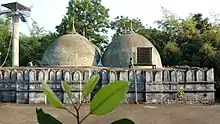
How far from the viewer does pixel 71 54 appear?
1906 centimetres

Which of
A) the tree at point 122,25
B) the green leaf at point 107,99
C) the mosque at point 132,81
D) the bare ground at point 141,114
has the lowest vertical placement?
the bare ground at point 141,114

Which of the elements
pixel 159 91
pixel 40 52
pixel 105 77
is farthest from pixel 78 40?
pixel 40 52

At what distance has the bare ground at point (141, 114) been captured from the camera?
35.9ft

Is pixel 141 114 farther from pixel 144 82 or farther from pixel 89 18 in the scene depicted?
pixel 89 18

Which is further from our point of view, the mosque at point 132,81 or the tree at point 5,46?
the tree at point 5,46

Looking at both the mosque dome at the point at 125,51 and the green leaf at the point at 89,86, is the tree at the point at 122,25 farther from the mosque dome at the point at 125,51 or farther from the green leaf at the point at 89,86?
the green leaf at the point at 89,86

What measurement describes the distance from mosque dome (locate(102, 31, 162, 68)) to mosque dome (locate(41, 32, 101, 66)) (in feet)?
2.77

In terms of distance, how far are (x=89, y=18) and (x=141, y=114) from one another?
55.9 ft

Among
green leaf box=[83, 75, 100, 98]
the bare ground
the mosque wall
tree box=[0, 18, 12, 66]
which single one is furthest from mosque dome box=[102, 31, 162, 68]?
green leaf box=[83, 75, 100, 98]

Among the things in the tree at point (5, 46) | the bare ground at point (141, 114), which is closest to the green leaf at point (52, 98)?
the bare ground at point (141, 114)

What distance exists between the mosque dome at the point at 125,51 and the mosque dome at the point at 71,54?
0.84 meters

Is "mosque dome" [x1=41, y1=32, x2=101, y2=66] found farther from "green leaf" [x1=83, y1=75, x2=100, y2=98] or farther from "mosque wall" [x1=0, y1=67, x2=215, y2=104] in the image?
"green leaf" [x1=83, y1=75, x2=100, y2=98]

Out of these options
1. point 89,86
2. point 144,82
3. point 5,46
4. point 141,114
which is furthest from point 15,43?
point 89,86

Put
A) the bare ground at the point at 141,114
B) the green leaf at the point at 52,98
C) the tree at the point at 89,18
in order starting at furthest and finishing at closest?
the tree at the point at 89,18 → the bare ground at the point at 141,114 → the green leaf at the point at 52,98
